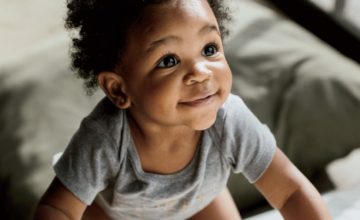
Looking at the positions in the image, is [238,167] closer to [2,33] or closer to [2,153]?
[2,153]

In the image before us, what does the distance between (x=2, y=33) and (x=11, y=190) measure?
0.62 metres

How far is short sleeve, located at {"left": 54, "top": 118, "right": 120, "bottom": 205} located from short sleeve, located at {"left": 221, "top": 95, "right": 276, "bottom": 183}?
0.57 feet

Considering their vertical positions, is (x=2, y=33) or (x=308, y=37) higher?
(x=2, y=33)

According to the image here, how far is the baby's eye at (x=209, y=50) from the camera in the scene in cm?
87

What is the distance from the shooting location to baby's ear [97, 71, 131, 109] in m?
0.90

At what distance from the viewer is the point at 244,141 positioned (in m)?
0.98

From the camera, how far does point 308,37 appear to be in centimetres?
171

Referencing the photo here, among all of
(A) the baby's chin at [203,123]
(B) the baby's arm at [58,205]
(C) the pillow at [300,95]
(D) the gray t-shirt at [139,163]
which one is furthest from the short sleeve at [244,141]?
→ (C) the pillow at [300,95]

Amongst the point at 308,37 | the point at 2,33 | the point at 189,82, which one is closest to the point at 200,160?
the point at 189,82

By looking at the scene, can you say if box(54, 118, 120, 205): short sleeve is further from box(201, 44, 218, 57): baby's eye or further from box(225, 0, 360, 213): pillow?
box(225, 0, 360, 213): pillow

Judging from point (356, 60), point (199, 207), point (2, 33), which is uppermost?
point (2, 33)

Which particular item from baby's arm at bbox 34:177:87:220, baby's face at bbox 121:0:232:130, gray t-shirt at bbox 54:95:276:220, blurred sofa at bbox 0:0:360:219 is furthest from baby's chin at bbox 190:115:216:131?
blurred sofa at bbox 0:0:360:219

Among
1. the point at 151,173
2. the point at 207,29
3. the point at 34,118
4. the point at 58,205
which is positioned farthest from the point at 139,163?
the point at 34,118

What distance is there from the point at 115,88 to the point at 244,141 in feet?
0.71
